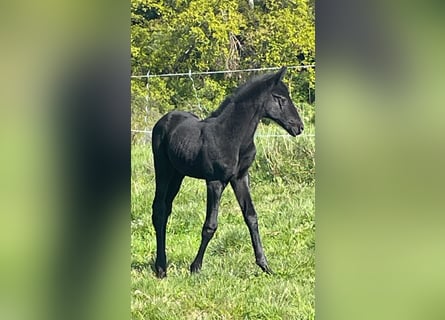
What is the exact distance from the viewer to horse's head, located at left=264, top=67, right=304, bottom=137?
155 inches

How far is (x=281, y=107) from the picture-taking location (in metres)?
3.98

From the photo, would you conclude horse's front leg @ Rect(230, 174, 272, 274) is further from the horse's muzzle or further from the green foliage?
the green foliage

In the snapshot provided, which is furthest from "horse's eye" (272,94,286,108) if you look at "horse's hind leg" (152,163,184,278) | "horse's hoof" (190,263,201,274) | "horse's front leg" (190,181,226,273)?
"horse's hoof" (190,263,201,274)

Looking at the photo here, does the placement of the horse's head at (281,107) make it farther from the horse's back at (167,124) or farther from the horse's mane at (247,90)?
the horse's back at (167,124)

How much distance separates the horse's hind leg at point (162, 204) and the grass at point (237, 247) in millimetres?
39

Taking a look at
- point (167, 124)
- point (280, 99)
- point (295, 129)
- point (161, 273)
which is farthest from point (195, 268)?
point (280, 99)

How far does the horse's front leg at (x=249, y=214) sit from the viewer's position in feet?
13.1

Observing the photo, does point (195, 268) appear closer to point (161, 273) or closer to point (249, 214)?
point (161, 273)

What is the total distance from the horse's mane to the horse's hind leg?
0.50 metres

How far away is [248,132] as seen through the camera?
159 inches

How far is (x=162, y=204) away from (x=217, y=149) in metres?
0.51
